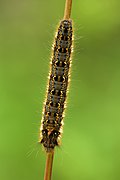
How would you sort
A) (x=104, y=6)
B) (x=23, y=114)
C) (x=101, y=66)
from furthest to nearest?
1. (x=101, y=66)
2. (x=104, y=6)
3. (x=23, y=114)

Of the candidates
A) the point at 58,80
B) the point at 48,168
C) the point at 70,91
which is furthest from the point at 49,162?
the point at 70,91

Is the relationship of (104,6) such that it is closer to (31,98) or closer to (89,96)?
(89,96)

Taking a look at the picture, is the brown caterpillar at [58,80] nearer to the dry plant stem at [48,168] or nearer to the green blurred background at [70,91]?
the green blurred background at [70,91]

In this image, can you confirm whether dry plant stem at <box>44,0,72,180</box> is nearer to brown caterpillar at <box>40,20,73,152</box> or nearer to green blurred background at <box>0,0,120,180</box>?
brown caterpillar at <box>40,20,73,152</box>

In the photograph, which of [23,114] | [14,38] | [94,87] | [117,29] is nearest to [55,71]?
[23,114]

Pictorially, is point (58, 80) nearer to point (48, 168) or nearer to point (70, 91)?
point (48, 168)

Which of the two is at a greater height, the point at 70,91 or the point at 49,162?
the point at 70,91

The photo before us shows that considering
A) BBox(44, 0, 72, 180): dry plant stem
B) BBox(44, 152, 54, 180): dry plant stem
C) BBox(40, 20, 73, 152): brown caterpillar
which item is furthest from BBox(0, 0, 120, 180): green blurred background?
BBox(44, 152, 54, 180): dry plant stem

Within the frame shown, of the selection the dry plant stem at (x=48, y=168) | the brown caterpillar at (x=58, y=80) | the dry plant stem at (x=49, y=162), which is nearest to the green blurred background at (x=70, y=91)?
the brown caterpillar at (x=58, y=80)
